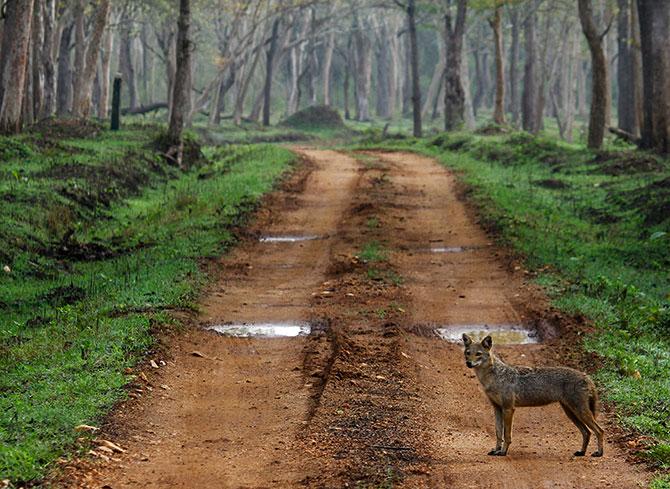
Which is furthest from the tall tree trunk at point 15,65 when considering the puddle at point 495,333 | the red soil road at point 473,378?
the puddle at point 495,333

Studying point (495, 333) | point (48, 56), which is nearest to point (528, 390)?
point (495, 333)

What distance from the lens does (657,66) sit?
84.7ft

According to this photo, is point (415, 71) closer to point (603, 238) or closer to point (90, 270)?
point (603, 238)

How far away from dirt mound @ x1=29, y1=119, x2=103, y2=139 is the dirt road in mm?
11072

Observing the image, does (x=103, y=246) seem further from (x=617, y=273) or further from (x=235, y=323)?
(x=617, y=273)

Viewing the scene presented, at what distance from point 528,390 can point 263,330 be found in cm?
457

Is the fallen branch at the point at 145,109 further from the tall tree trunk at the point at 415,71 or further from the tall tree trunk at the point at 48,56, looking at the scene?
the tall tree trunk at the point at 48,56

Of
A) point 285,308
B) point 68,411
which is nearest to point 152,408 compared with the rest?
point 68,411

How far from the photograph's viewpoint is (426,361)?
11156 mm

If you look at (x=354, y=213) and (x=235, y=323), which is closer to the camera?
(x=235, y=323)

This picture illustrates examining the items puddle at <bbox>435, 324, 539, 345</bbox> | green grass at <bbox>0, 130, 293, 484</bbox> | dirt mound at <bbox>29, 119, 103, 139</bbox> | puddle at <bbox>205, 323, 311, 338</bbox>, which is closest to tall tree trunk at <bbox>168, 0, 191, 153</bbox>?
green grass at <bbox>0, 130, 293, 484</bbox>

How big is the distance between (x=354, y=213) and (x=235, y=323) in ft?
27.8

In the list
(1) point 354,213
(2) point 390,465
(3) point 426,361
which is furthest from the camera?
(1) point 354,213

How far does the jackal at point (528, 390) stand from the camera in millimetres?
8180
